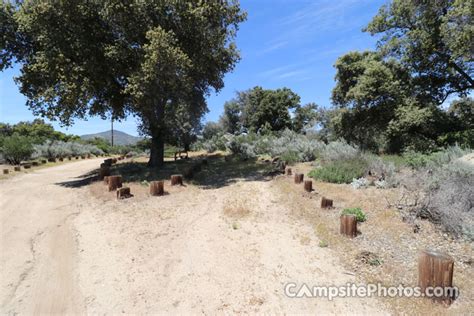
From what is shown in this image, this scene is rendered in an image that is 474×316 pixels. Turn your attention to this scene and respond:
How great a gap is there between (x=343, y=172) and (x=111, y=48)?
9.43 metres

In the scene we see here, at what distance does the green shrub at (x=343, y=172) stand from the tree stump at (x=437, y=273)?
19.5 ft

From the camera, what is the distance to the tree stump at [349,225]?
569 centimetres

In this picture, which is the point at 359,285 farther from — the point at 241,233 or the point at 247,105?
the point at 247,105

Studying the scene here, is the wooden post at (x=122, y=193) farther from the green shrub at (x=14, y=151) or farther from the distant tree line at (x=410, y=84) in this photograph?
the green shrub at (x=14, y=151)

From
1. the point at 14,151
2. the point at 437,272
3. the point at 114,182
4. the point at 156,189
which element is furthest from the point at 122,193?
the point at 14,151

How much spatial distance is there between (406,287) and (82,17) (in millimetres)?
13028

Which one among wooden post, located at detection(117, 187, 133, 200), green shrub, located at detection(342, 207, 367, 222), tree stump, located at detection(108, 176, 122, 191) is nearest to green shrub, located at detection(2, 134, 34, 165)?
tree stump, located at detection(108, 176, 122, 191)

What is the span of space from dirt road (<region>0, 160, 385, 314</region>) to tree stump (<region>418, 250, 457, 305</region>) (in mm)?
742

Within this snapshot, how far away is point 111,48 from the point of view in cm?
1077

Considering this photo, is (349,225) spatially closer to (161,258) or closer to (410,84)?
(161,258)

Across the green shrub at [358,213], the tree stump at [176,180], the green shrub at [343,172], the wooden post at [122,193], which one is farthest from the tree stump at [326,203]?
the wooden post at [122,193]

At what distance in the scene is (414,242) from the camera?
5379 millimetres

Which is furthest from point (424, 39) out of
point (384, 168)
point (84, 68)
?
point (84, 68)

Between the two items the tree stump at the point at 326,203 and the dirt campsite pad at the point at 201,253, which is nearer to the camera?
the dirt campsite pad at the point at 201,253
